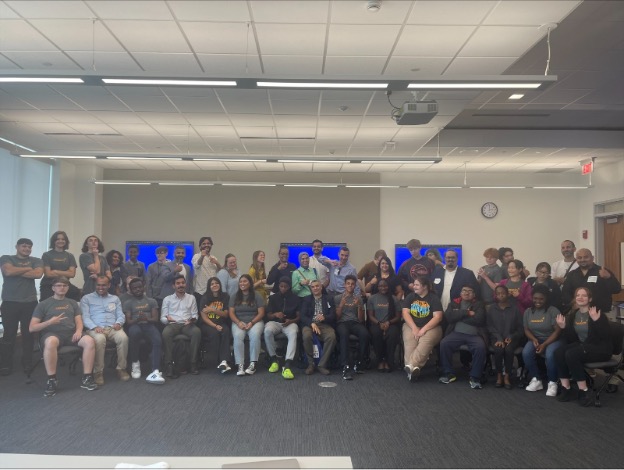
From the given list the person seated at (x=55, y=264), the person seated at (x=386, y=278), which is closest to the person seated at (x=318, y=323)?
the person seated at (x=386, y=278)

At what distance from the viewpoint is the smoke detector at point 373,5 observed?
4066 mm

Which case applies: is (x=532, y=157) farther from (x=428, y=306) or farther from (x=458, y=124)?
(x=428, y=306)

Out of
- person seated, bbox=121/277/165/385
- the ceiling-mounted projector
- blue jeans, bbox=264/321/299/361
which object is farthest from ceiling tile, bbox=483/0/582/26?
person seated, bbox=121/277/165/385

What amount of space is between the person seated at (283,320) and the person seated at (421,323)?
4.49 ft

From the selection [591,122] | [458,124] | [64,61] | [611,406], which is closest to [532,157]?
[591,122]

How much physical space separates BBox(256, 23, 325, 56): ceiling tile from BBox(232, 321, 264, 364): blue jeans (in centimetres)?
328

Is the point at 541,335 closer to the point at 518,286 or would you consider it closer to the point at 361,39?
the point at 518,286

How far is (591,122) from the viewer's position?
8938 millimetres

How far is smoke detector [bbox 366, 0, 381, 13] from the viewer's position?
407cm

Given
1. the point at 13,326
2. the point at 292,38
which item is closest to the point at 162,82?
the point at 292,38

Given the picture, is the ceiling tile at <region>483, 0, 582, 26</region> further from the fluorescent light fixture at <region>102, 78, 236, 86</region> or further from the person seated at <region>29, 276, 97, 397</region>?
the person seated at <region>29, 276, 97, 397</region>

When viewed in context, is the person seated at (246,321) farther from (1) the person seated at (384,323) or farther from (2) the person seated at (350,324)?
(1) the person seated at (384,323)

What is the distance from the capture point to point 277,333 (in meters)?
6.71

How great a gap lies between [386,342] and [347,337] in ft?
1.84
